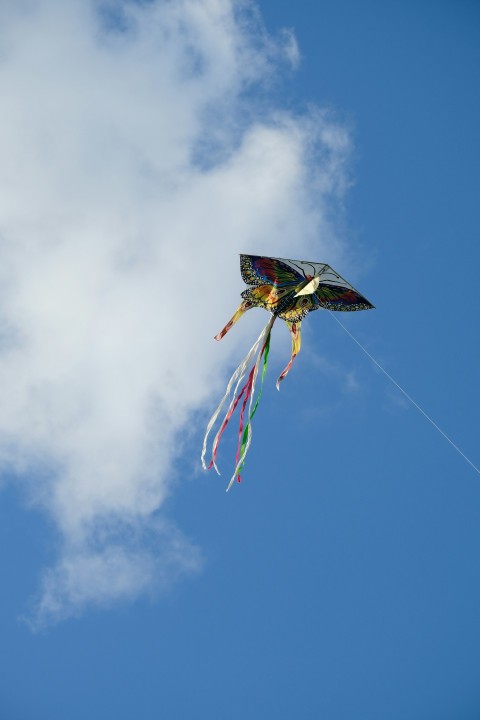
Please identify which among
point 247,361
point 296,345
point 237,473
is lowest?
point 237,473

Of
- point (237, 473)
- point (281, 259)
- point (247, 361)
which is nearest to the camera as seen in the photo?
point (237, 473)

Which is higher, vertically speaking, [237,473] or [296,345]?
[296,345]

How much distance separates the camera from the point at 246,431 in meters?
12.2

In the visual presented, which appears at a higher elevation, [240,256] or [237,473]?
[240,256]

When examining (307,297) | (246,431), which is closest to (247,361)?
(246,431)

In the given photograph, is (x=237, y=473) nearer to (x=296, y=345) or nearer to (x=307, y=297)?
(x=296, y=345)

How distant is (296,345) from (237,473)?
339 cm

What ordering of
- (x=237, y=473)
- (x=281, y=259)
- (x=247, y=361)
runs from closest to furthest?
(x=237, y=473) < (x=247, y=361) < (x=281, y=259)

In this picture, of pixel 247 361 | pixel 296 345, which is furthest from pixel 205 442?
pixel 296 345

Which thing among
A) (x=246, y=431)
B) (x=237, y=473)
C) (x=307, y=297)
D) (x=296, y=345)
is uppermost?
(x=307, y=297)

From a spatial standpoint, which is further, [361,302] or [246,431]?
[361,302]

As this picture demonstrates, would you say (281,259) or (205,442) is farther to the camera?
(281,259)

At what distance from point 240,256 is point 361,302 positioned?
285 cm

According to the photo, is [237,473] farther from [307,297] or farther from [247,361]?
[307,297]
